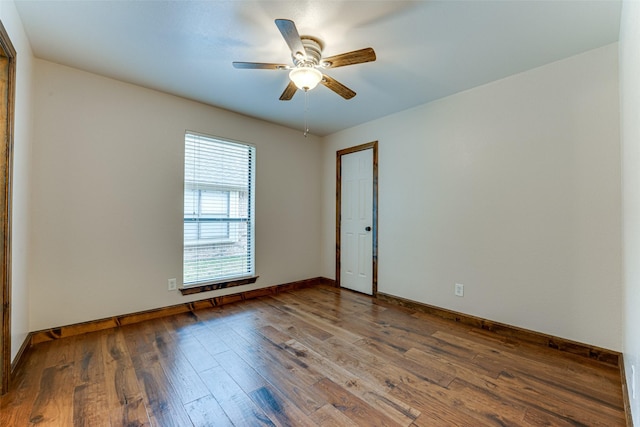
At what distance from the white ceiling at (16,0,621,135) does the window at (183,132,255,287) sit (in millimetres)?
788

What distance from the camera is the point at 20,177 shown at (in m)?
1.97

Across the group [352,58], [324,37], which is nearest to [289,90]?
[324,37]

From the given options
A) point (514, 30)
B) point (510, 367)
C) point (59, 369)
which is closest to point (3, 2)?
point (59, 369)

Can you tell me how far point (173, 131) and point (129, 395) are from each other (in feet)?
8.23

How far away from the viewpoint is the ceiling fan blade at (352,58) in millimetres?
1772

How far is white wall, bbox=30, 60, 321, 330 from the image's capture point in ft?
7.75

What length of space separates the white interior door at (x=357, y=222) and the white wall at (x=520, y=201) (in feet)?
1.25

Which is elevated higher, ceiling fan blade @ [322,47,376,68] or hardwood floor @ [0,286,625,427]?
ceiling fan blade @ [322,47,376,68]

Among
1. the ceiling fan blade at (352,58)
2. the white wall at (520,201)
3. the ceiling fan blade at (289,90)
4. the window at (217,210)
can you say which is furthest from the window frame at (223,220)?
the ceiling fan blade at (352,58)

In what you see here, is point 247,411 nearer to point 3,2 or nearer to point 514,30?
point 3,2

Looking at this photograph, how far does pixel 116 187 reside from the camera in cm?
268

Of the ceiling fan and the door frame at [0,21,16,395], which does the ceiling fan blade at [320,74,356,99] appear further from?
the door frame at [0,21,16,395]

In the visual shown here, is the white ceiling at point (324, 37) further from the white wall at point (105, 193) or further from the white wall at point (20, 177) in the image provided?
the white wall at point (105, 193)

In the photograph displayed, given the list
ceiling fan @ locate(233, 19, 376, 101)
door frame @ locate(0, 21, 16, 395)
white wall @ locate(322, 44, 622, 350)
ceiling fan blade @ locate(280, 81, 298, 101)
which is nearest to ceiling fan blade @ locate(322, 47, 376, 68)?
ceiling fan @ locate(233, 19, 376, 101)
